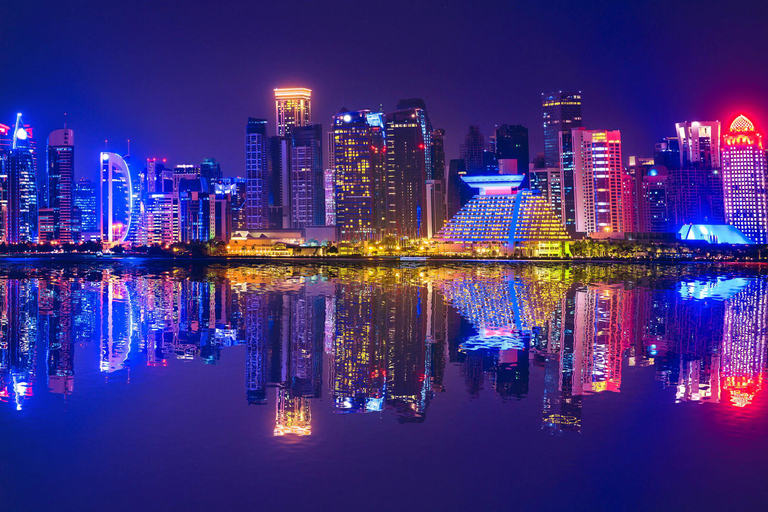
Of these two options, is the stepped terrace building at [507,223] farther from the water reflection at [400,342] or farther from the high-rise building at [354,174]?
the water reflection at [400,342]

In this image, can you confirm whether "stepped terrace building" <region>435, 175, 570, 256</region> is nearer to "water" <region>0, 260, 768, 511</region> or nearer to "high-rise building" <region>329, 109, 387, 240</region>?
"high-rise building" <region>329, 109, 387, 240</region>

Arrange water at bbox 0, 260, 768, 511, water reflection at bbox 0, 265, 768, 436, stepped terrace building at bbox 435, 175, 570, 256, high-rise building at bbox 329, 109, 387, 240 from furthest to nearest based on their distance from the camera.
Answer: high-rise building at bbox 329, 109, 387, 240 → stepped terrace building at bbox 435, 175, 570, 256 → water reflection at bbox 0, 265, 768, 436 → water at bbox 0, 260, 768, 511

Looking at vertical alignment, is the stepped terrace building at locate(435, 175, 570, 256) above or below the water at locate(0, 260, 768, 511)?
above

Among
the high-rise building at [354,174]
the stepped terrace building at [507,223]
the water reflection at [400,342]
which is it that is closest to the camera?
the water reflection at [400,342]

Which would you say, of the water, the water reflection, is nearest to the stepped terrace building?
the water reflection

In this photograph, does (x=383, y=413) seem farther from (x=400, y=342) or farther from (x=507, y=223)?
(x=507, y=223)

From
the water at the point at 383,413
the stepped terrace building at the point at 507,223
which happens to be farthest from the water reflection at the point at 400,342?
the stepped terrace building at the point at 507,223
